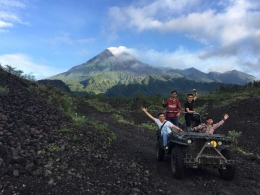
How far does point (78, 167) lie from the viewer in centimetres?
686

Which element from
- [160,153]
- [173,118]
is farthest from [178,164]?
[173,118]

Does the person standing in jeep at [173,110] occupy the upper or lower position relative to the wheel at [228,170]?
upper

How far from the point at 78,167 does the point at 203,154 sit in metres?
3.37

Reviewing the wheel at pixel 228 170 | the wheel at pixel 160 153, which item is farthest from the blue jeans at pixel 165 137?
the wheel at pixel 228 170

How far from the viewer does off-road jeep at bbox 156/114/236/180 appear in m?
6.98

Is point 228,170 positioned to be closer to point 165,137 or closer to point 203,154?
point 203,154

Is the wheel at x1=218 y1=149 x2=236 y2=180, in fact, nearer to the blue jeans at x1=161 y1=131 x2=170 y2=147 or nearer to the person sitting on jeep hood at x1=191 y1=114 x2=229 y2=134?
the person sitting on jeep hood at x1=191 y1=114 x2=229 y2=134

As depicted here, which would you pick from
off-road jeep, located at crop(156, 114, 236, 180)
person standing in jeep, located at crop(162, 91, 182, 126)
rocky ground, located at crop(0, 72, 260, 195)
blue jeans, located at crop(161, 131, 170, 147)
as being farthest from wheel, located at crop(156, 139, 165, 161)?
off-road jeep, located at crop(156, 114, 236, 180)

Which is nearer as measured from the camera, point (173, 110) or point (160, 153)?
point (160, 153)

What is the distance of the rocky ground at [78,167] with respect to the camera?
18.7 feet

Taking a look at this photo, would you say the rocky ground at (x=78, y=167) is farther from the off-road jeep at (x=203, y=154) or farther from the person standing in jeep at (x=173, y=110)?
the person standing in jeep at (x=173, y=110)

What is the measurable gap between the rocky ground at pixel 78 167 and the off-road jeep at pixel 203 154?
13.0 inches

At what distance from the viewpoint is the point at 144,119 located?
29.2 metres

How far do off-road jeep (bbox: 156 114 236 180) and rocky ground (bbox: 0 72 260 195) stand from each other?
33 cm
